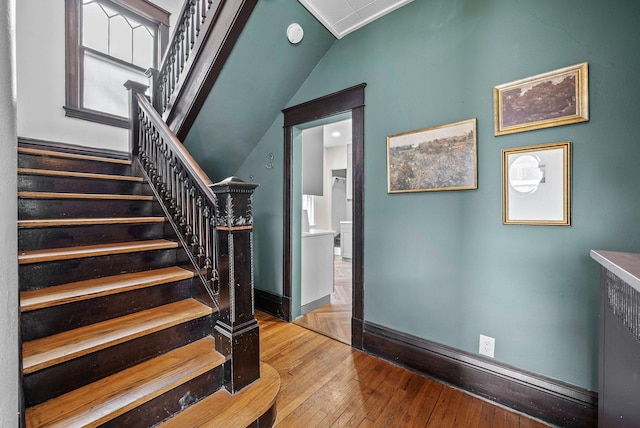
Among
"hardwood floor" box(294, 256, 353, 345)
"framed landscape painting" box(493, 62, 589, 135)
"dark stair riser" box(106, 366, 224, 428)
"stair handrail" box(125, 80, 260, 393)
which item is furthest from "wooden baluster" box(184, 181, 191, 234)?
"framed landscape painting" box(493, 62, 589, 135)

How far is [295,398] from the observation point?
1.70m

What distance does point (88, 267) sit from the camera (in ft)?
5.04

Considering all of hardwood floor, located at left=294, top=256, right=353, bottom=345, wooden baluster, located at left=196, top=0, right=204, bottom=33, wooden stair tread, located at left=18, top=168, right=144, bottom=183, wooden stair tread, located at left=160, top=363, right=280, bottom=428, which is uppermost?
wooden baluster, located at left=196, top=0, right=204, bottom=33

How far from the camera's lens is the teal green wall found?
1381 mm

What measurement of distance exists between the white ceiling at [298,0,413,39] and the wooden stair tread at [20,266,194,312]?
2.13 meters

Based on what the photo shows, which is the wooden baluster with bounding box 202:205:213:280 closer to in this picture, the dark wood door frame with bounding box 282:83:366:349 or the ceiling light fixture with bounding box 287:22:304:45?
the dark wood door frame with bounding box 282:83:366:349

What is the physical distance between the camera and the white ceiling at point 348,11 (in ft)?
A: 6.76

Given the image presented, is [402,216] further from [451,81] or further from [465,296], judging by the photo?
[451,81]

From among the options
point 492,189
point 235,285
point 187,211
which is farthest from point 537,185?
point 187,211

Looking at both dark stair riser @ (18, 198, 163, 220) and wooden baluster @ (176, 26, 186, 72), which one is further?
wooden baluster @ (176, 26, 186, 72)

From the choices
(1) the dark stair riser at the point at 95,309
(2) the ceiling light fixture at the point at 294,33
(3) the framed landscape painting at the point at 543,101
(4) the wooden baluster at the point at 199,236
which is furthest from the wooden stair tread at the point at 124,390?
(2) the ceiling light fixture at the point at 294,33

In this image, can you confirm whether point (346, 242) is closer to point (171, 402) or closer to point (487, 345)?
point (487, 345)

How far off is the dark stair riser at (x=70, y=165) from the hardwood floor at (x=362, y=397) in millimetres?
2032

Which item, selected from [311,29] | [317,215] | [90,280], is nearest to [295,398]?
[90,280]
